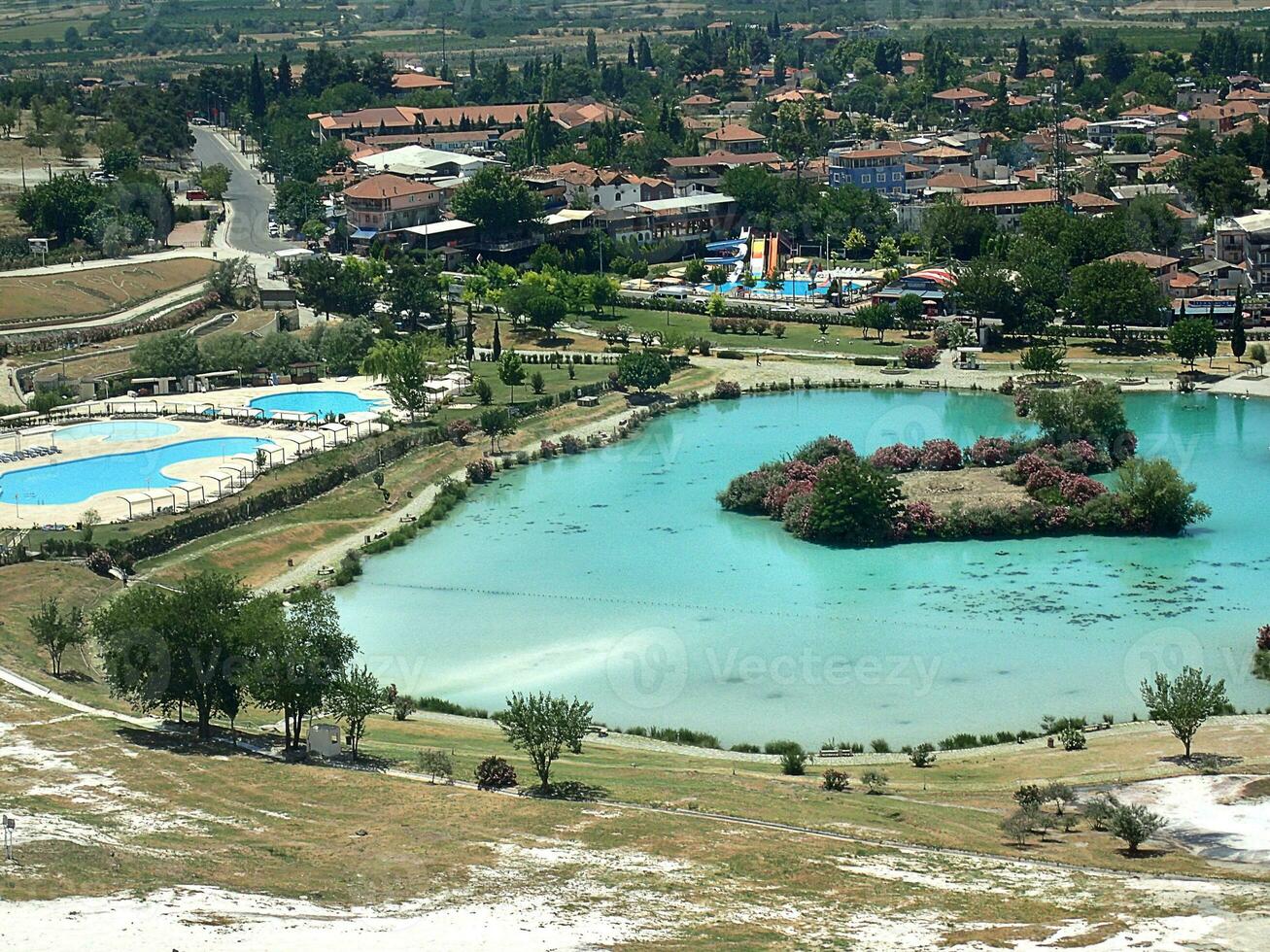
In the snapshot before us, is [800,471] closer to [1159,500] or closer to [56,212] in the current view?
[1159,500]

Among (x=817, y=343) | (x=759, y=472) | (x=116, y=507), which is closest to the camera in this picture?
(x=116, y=507)

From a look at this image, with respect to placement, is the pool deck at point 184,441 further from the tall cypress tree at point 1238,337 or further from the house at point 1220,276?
the house at point 1220,276

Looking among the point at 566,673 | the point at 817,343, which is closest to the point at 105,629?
the point at 566,673

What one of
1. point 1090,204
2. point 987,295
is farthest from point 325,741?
point 1090,204

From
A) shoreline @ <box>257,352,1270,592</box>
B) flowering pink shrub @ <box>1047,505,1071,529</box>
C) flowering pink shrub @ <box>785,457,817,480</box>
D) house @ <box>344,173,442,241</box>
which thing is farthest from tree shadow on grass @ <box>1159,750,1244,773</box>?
house @ <box>344,173,442,241</box>

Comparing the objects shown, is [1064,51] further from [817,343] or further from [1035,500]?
[1035,500]

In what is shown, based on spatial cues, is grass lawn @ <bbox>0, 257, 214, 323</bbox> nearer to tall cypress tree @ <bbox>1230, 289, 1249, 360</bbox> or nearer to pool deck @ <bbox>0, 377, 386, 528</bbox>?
pool deck @ <bbox>0, 377, 386, 528</bbox>
